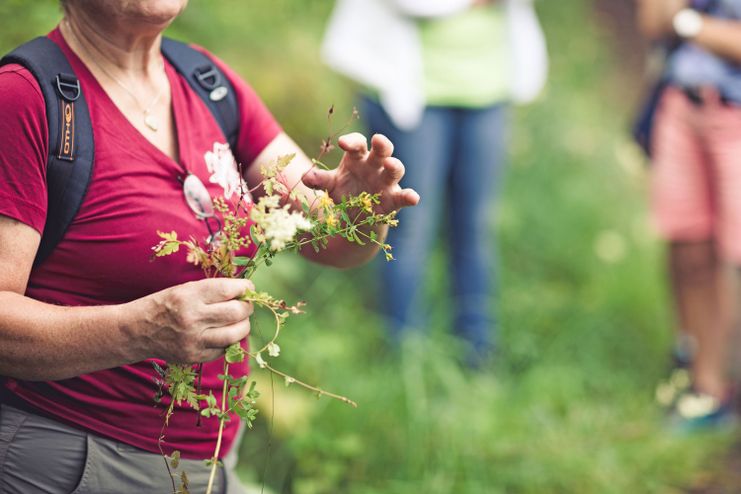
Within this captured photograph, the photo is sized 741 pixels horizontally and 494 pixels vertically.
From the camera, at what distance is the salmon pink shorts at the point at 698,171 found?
3652mm

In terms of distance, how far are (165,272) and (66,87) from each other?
1.17ft

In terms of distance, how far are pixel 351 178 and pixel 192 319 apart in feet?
1.50

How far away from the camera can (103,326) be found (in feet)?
4.66

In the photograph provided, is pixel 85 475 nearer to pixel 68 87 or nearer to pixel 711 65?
pixel 68 87

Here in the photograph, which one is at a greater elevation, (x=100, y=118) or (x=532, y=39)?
(x=100, y=118)

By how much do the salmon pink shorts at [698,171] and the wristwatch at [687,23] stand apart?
0.78ft

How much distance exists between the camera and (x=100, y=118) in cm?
157

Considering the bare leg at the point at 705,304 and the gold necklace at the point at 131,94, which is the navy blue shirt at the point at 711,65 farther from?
the gold necklace at the point at 131,94

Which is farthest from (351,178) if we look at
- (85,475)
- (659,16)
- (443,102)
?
(659,16)

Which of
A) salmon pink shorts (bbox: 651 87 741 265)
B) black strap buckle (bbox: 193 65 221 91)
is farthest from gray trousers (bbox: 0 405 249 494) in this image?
salmon pink shorts (bbox: 651 87 741 265)

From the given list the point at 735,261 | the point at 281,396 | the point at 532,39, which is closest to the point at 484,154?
the point at 532,39

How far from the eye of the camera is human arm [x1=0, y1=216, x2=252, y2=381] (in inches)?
54.7

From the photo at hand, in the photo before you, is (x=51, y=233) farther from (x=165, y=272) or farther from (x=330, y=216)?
(x=330, y=216)

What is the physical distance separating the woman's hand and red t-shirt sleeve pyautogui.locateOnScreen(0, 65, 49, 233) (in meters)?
0.47
